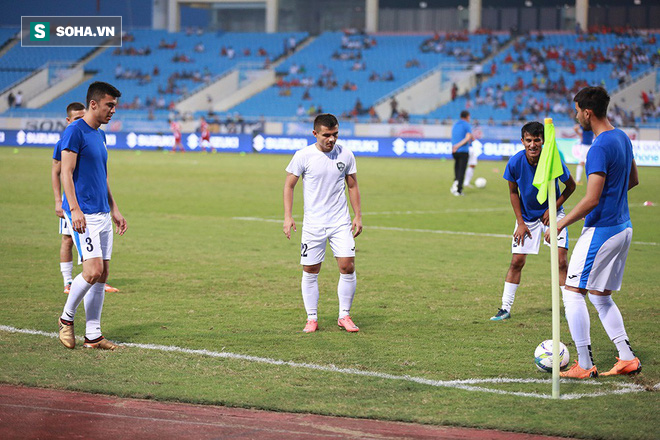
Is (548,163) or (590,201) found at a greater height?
(548,163)

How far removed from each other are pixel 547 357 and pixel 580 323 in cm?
39

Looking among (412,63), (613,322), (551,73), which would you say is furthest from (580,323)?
(412,63)

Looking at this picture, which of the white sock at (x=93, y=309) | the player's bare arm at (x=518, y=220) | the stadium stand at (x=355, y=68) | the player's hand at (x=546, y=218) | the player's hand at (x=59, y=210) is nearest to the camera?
the white sock at (x=93, y=309)

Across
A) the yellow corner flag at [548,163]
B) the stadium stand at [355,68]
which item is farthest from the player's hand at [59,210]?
the stadium stand at [355,68]

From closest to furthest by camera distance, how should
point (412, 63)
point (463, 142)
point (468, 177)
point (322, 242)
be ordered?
point (322, 242), point (463, 142), point (468, 177), point (412, 63)

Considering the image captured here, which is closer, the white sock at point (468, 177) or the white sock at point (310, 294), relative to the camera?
the white sock at point (310, 294)

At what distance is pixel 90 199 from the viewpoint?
7.42 m

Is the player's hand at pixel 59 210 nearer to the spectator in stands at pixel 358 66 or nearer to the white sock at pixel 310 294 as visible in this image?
the white sock at pixel 310 294

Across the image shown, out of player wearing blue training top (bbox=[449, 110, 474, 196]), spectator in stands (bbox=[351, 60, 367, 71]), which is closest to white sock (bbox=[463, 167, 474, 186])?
player wearing blue training top (bbox=[449, 110, 474, 196])

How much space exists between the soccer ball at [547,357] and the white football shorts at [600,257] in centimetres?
56

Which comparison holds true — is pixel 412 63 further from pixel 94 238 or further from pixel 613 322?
pixel 613 322

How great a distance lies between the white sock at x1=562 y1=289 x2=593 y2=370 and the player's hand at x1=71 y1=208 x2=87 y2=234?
3.83m

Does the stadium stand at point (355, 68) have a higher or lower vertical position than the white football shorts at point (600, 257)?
higher

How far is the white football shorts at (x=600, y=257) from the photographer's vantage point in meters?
6.61
